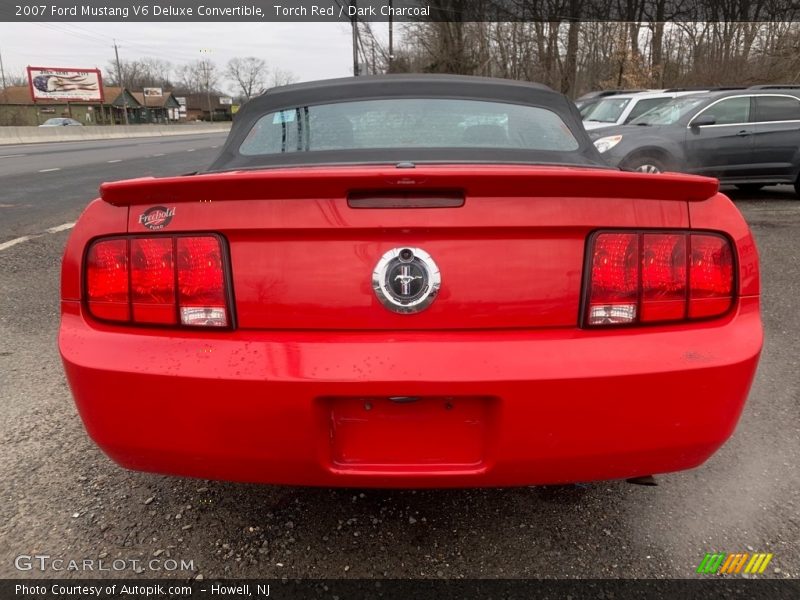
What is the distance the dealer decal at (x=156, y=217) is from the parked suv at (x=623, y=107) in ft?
29.7

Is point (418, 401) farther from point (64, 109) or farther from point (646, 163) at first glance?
point (64, 109)

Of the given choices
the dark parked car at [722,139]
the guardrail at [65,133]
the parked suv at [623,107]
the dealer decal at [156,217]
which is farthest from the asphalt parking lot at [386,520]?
the guardrail at [65,133]

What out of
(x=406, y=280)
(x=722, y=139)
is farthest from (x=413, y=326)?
(x=722, y=139)

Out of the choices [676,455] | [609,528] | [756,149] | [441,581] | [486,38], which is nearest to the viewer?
[676,455]

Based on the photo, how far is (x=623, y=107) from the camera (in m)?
10.6

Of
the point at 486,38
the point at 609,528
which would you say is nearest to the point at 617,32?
the point at 486,38

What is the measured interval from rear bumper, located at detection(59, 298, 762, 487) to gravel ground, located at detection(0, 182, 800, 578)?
16.8 inches

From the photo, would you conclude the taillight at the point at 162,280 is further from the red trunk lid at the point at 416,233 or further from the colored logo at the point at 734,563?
the colored logo at the point at 734,563

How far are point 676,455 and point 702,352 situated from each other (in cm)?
30

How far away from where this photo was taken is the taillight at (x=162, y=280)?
158 cm

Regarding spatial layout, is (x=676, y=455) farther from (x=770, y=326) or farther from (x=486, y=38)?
(x=486, y=38)

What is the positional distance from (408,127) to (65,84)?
8095 centimetres

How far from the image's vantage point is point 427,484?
159 centimetres

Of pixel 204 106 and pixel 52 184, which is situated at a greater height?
pixel 204 106
